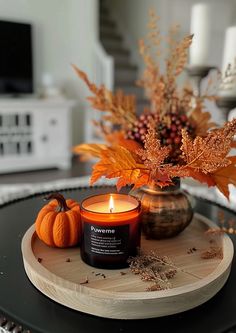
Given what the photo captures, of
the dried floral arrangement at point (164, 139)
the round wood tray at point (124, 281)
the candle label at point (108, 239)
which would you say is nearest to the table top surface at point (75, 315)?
the round wood tray at point (124, 281)

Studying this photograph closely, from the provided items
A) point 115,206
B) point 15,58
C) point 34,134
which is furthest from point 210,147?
point 15,58

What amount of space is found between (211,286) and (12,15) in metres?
3.76

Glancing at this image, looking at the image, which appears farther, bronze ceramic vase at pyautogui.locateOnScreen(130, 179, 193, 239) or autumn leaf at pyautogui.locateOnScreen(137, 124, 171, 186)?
bronze ceramic vase at pyautogui.locateOnScreen(130, 179, 193, 239)

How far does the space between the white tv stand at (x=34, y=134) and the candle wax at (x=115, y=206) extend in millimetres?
2873

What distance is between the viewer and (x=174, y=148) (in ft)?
2.41

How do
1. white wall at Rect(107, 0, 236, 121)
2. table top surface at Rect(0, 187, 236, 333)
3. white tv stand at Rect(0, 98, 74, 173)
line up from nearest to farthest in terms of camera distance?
table top surface at Rect(0, 187, 236, 333) → white tv stand at Rect(0, 98, 74, 173) → white wall at Rect(107, 0, 236, 121)

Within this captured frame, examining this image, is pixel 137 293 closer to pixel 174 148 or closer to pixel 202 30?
pixel 174 148

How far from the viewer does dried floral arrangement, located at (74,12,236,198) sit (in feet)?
1.97

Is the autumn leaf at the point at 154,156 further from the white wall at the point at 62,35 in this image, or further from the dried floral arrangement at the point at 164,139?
the white wall at the point at 62,35

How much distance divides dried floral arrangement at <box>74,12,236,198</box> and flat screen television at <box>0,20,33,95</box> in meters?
2.92

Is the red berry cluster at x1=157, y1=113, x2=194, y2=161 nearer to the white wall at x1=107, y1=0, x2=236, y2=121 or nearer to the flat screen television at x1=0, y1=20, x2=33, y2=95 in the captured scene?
the flat screen television at x1=0, y1=20, x2=33, y2=95

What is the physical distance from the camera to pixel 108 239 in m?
0.62

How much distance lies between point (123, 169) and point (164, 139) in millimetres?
145

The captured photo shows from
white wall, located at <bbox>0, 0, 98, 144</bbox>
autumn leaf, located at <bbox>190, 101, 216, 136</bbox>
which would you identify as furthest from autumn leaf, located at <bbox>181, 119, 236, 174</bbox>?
white wall, located at <bbox>0, 0, 98, 144</bbox>
